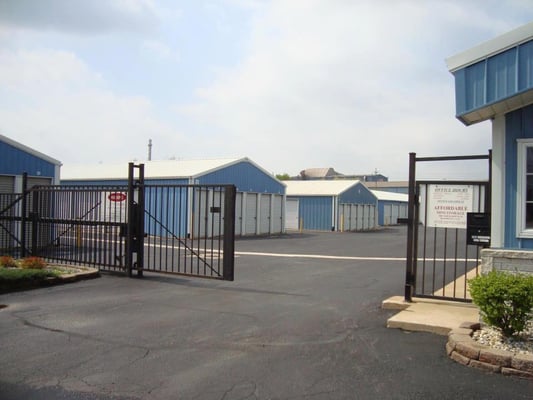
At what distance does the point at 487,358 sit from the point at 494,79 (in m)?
3.33

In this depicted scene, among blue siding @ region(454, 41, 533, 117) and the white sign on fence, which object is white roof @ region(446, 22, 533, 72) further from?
the white sign on fence

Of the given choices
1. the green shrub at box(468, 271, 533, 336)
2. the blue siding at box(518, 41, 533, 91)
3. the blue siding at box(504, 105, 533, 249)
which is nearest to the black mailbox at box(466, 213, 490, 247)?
the blue siding at box(504, 105, 533, 249)

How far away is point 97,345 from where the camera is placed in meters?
6.23

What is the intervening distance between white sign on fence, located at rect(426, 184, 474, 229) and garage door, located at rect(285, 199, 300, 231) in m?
34.2

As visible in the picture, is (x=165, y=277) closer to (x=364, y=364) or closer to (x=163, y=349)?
(x=163, y=349)

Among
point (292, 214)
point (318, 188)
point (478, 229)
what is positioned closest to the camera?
point (478, 229)

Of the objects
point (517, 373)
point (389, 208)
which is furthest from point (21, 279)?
point (389, 208)

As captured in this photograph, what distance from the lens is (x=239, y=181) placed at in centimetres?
3038

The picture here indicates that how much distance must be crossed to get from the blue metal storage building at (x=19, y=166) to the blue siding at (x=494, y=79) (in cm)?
1573

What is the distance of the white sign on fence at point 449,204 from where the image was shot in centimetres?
789

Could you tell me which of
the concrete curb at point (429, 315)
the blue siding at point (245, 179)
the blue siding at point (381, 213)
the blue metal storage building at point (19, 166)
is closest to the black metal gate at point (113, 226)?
the blue metal storage building at point (19, 166)

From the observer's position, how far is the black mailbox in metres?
7.34

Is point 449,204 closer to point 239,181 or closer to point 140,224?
point 140,224

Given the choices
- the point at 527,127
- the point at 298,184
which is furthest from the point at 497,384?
the point at 298,184
